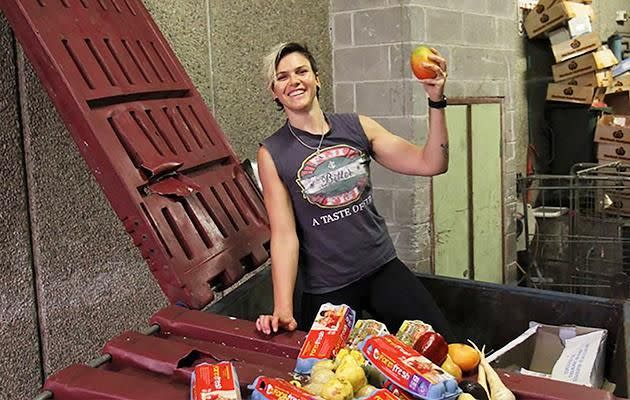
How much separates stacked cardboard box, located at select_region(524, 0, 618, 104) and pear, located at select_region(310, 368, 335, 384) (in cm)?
589

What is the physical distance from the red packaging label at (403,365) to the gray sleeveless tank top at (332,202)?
80 cm

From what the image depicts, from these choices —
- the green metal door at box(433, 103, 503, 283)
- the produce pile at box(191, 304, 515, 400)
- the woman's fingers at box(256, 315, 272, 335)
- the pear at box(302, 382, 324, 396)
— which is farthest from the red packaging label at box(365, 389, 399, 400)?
the green metal door at box(433, 103, 503, 283)

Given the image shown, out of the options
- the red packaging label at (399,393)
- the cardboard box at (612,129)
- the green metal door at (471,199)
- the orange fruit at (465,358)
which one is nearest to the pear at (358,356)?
the red packaging label at (399,393)

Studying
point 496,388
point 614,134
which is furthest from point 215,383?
point 614,134

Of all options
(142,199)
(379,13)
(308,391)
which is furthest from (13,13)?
(379,13)

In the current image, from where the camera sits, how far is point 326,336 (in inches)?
62.9

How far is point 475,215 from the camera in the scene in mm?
4582

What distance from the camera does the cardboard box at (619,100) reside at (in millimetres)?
6975

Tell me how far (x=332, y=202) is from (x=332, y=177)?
0.27 feet

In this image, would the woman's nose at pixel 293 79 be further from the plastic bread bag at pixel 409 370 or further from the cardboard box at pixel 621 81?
the cardboard box at pixel 621 81

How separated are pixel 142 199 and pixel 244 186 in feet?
1.88

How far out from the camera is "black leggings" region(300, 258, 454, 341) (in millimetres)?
2309

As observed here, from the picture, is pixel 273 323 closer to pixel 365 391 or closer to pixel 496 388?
pixel 365 391

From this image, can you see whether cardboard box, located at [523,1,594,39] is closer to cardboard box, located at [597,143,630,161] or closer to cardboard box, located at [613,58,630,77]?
cardboard box, located at [613,58,630,77]
